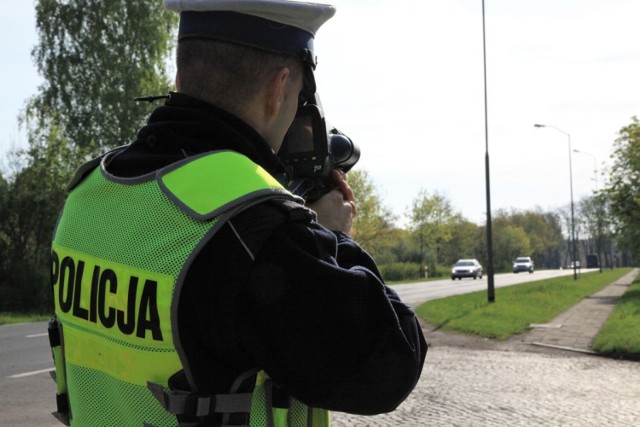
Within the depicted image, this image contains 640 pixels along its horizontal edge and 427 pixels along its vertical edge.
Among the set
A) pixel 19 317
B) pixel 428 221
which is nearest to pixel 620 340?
pixel 19 317

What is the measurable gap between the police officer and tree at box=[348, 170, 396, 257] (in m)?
62.0

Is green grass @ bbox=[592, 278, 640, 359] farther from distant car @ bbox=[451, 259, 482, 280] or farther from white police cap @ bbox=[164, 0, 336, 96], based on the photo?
distant car @ bbox=[451, 259, 482, 280]

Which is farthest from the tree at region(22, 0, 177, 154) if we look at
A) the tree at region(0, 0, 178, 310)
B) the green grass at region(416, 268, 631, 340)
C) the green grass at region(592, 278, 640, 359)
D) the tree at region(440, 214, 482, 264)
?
the tree at region(440, 214, 482, 264)

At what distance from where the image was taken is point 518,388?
9.99 metres

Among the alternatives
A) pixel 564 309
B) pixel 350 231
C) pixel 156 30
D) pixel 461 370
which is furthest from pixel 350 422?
pixel 156 30

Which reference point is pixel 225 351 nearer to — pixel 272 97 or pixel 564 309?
pixel 272 97

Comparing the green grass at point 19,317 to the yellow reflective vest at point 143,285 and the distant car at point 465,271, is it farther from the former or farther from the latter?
the distant car at point 465,271

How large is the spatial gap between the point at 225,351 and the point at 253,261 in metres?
0.16

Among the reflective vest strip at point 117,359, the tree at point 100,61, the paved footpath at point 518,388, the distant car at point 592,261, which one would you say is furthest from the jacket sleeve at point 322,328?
the distant car at point 592,261

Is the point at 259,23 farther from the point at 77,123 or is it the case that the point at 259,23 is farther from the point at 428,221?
the point at 428,221

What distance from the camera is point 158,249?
156cm

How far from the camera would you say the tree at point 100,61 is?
3538 cm

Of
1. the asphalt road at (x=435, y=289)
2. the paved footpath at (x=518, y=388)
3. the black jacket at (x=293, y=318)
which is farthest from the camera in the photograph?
the asphalt road at (x=435, y=289)

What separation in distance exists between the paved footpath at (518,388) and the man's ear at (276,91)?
623 cm
